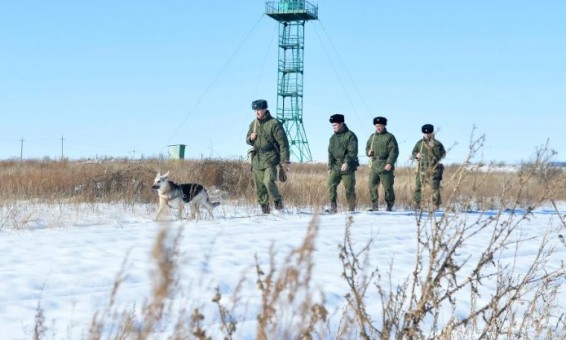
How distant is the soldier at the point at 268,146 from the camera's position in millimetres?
12094

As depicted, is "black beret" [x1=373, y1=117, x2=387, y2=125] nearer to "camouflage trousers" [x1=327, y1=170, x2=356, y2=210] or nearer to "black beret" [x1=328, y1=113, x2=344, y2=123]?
"black beret" [x1=328, y1=113, x2=344, y2=123]

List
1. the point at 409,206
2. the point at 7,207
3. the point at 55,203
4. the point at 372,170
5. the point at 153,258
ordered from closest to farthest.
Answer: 1. the point at 153,258
2. the point at 7,207
3. the point at 55,203
4. the point at 372,170
5. the point at 409,206

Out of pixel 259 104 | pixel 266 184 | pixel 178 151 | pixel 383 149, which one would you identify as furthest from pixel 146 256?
pixel 178 151

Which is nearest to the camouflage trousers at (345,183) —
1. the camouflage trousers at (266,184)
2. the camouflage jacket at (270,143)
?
the camouflage trousers at (266,184)

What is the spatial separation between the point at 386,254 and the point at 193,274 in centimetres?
275

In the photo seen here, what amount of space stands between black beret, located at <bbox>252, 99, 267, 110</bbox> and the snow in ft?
6.17

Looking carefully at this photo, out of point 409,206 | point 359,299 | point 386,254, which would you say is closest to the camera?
point 359,299

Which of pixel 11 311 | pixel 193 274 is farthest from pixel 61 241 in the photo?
pixel 11 311

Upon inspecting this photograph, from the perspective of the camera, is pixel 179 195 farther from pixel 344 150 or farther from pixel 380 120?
pixel 380 120

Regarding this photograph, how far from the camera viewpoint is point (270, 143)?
12.2 m

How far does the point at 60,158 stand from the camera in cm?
2531

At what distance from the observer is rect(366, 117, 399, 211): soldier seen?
13.6 metres

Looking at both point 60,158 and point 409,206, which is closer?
point 409,206

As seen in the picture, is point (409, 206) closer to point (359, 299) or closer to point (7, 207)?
point (7, 207)
